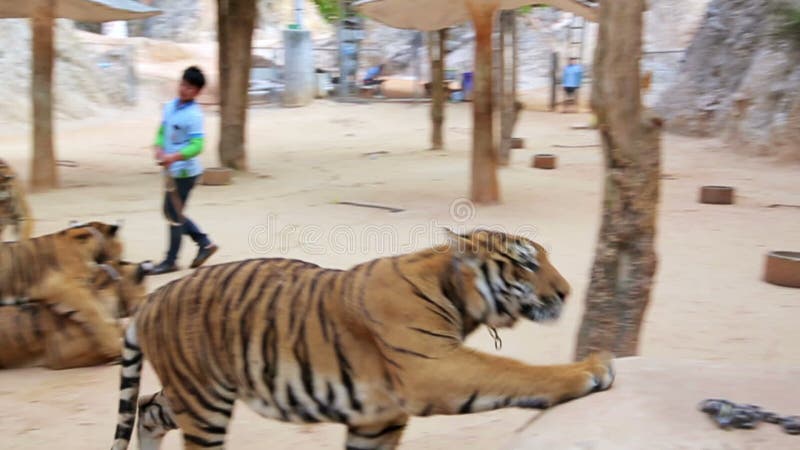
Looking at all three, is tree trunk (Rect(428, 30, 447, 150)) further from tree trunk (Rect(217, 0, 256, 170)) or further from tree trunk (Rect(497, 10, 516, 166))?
tree trunk (Rect(217, 0, 256, 170))

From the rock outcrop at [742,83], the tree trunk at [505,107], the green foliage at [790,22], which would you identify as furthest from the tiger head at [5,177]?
the green foliage at [790,22]

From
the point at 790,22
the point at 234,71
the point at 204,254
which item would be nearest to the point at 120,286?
the point at 204,254

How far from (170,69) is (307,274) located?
2853cm

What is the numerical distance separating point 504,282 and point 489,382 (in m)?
0.38

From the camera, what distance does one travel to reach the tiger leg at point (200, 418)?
12.3 ft

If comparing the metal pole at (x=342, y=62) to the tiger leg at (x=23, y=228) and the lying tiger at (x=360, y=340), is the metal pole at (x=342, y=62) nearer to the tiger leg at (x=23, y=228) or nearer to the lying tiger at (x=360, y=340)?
the tiger leg at (x=23, y=228)

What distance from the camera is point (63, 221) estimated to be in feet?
35.3

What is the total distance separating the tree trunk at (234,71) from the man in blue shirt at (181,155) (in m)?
6.52

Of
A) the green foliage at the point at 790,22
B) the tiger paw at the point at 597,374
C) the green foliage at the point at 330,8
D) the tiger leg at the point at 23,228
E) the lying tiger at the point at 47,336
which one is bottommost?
the lying tiger at the point at 47,336

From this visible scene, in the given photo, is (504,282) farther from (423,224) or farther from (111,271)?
(423,224)

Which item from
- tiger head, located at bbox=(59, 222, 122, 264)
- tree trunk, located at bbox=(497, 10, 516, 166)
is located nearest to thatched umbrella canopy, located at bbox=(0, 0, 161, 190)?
tree trunk, located at bbox=(497, 10, 516, 166)

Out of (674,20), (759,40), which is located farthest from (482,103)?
(674,20)

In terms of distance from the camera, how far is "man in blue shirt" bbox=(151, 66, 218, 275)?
804 centimetres

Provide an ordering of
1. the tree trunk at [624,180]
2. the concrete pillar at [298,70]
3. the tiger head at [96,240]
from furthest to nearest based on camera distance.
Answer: the concrete pillar at [298,70], the tiger head at [96,240], the tree trunk at [624,180]
